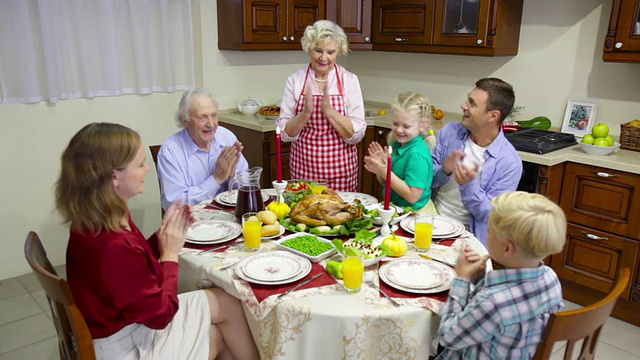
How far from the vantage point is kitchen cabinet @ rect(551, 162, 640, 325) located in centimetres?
283

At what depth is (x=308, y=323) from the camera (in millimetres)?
1486

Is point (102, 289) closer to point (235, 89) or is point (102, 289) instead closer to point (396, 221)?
point (396, 221)

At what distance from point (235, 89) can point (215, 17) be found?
0.57 metres

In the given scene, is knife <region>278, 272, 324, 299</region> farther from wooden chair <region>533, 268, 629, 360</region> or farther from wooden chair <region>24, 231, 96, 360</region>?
wooden chair <region>533, 268, 629, 360</region>

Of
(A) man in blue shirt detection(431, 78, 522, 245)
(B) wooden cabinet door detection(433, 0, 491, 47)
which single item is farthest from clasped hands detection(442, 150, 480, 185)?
(B) wooden cabinet door detection(433, 0, 491, 47)

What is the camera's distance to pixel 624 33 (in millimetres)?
2857

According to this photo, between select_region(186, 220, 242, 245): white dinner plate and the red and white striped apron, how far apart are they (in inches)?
36.6


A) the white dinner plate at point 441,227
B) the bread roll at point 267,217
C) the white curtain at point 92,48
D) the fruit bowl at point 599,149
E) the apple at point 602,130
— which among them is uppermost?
the white curtain at point 92,48

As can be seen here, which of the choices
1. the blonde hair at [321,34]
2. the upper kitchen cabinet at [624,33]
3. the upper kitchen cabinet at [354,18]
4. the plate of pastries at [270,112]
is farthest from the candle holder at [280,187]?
the upper kitchen cabinet at [354,18]

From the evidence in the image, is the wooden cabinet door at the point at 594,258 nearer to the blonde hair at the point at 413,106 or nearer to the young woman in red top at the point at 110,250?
the blonde hair at the point at 413,106

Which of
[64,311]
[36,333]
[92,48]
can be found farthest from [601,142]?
[36,333]

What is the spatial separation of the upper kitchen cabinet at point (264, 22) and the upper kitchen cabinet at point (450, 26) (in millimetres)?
529

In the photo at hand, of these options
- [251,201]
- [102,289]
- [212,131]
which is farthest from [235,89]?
[102,289]

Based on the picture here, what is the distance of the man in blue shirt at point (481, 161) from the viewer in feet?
7.49
